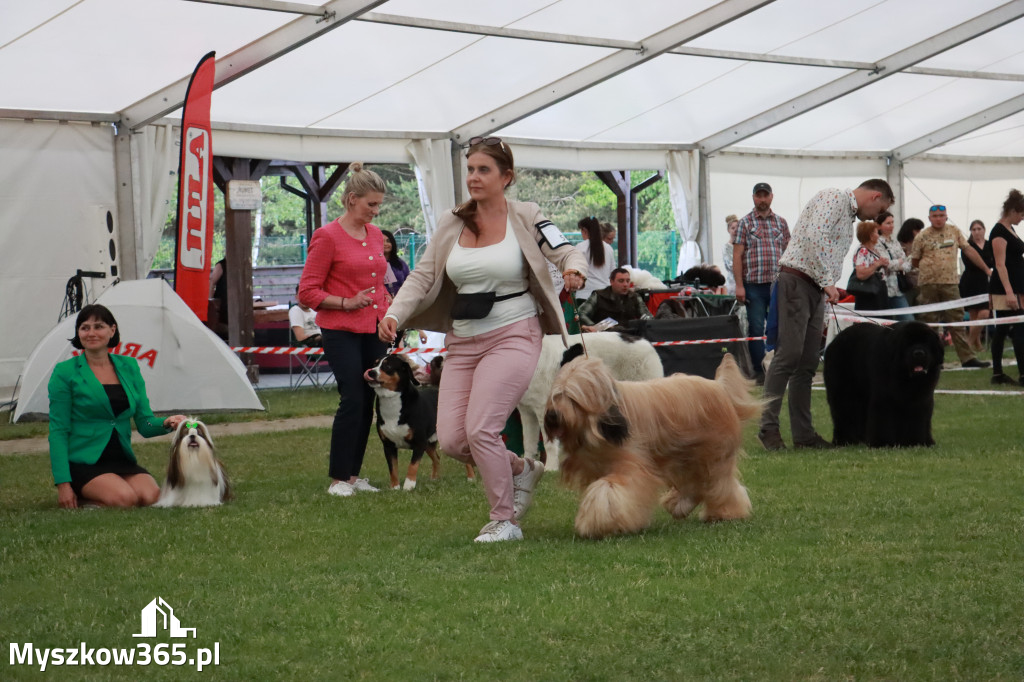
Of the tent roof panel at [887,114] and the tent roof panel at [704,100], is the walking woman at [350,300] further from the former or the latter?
the tent roof panel at [887,114]

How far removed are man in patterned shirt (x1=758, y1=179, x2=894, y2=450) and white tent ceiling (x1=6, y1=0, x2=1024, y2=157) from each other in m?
5.29

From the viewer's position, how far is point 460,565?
15.8 ft

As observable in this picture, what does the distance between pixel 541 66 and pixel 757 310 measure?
13.1 feet

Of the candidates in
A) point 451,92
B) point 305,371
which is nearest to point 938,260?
point 451,92

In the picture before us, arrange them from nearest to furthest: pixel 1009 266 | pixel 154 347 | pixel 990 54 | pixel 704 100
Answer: pixel 154 347 < pixel 1009 266 < pixel 704 100 < pixel 990 54

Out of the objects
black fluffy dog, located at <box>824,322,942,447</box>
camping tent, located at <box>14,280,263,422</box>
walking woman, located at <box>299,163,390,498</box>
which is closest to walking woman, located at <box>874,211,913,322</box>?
black fluffy dog, located at <box>824,322,942,447</box>

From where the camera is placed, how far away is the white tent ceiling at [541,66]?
11641 millimetres

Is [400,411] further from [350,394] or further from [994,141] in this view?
[994,141]

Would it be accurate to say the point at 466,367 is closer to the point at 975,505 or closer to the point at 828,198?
the point at 975,505

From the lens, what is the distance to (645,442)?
5301 mm

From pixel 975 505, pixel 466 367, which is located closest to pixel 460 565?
pixel 466 367

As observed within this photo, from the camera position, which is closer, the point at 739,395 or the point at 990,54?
the point at 739,395

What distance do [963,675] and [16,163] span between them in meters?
11.6

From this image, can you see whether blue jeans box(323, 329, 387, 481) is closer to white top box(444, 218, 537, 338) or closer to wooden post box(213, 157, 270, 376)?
white top box(444, 218, 537, 338)
